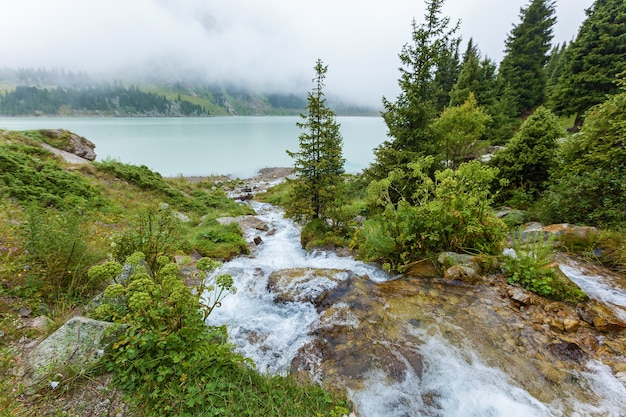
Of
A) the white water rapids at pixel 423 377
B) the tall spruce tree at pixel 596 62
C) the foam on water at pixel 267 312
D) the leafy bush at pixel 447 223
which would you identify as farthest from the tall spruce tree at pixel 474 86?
the white water rapids at pixel 423 377

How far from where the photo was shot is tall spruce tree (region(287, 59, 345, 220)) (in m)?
9.77

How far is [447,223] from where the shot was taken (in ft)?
21.2

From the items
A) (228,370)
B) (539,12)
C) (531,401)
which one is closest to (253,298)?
(228,370)

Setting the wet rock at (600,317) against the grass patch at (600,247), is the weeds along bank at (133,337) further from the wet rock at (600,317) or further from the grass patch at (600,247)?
the grass patch at (600,247)

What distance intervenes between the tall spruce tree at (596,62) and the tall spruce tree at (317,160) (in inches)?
878

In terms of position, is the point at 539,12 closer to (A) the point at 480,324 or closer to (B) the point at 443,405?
(A) the point at 480,324

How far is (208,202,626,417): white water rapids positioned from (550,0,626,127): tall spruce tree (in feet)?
83.3

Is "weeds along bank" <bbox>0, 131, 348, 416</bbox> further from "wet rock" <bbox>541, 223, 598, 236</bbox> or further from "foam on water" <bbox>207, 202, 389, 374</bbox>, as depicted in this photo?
"wet rock" <bbox>541, 223, 598, 236</bbox>

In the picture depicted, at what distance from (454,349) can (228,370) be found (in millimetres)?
3537

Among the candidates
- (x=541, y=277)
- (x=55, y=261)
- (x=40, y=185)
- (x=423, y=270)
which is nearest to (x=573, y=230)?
(x=541, y=277)

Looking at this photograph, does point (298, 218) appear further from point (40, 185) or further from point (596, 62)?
point (596, 62)

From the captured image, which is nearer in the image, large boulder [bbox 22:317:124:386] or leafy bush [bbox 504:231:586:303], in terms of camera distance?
large boulder [bbox 22:317:124:386]

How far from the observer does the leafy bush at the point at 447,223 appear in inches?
243

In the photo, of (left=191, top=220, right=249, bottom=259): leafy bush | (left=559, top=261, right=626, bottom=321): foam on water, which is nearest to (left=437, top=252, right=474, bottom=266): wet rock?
(left=559, top=261, right=626, bottom=321): foam on water
